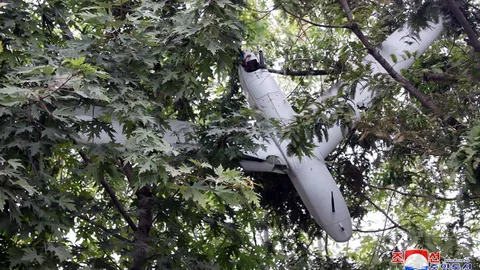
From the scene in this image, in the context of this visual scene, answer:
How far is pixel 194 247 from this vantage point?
16.1 feet

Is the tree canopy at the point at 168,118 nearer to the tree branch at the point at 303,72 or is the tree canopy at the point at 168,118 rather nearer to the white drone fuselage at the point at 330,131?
the tree branch at the point at 303,72

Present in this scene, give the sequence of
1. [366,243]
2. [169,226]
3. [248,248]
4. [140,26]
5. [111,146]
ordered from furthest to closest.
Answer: [366,243]
[248,248]
[169,226]
[140,26]
[111,146]

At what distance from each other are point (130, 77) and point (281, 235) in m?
2.91

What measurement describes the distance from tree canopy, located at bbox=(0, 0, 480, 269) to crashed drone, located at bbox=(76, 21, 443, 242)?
165 mm

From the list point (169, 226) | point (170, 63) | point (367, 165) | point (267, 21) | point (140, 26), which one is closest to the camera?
point (140, 26)

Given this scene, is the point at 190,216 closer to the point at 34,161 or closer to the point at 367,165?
the point at 34,161

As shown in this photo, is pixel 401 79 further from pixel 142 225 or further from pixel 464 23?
pixel 142 225

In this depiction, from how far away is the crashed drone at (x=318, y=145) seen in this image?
16.4 feet

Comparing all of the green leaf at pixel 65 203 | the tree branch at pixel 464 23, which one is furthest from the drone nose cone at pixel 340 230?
the green leaf at pixel 65 203

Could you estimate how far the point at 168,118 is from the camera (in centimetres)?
448

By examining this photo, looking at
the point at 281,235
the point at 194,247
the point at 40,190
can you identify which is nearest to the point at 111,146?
the point at 40,190

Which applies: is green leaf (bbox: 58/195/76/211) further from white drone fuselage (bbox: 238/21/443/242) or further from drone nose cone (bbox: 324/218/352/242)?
drone nose cone (bbox: 324/218/352/242)

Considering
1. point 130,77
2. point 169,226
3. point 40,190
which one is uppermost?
point 130,77

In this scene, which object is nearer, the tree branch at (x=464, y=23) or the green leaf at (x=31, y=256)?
the green leaf at (x=31, y=256)
